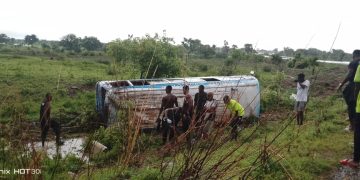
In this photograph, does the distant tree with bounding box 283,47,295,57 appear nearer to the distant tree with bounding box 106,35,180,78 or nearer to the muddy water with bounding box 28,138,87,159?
the muddy water with bounding box 28,138,87,159

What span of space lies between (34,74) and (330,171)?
1869 centimetres

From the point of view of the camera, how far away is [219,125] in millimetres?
2090

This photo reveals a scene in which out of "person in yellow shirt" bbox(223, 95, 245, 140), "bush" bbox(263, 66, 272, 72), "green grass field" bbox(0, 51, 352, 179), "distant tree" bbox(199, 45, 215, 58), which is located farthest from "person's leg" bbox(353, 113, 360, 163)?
"distant tree" bbox(199, 45, 215, 58)

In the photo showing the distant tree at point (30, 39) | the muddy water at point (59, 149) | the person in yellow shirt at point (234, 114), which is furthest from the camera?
the distant tree at point (30, 39)

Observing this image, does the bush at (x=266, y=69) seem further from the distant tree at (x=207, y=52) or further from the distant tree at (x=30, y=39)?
the distant tree at (x=30, y=39)

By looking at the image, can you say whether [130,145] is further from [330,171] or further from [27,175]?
[330,171]

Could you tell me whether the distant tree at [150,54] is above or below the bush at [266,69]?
above

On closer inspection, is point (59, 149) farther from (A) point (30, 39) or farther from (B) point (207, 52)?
(A) point (30, 39)

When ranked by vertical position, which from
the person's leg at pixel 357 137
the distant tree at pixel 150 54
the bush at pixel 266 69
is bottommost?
the bush at pixel 266 69

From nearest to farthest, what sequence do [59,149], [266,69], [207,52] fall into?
1. [59,149]
2. [266,69]
3. [207,52]

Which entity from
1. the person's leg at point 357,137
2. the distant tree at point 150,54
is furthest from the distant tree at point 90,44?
the person's leg at point 357,137

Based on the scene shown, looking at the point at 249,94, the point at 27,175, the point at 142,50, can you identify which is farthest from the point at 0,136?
the point at 142,50

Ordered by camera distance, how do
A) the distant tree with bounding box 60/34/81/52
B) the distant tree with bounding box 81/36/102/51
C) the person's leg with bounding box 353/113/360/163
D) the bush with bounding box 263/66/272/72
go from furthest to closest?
the distant tree with bounding box 81/36/102/51 < the distant tree with bounding box 60/34/81/52 < the bush with bounding box 263/66/272/72 < the person's leg with bounding box 353/113/360/163

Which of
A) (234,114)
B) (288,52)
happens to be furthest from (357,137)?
(234,114)
